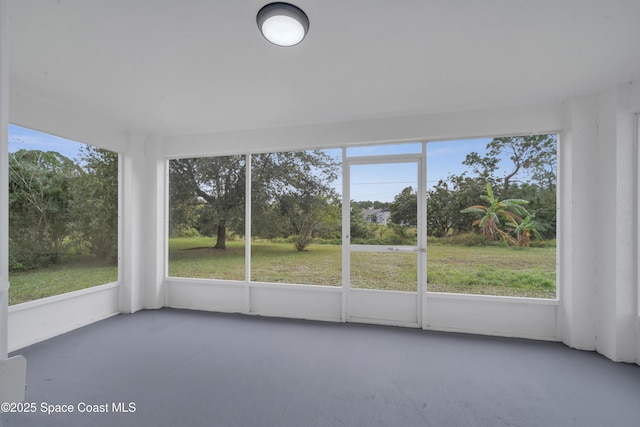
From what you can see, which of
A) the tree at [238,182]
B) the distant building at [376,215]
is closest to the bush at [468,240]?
the distant building at [376,215]

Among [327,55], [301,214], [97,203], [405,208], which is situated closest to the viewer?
[327,55]

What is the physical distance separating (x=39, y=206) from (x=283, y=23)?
3461 mm

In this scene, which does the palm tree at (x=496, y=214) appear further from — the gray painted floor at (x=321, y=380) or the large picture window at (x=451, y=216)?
the gray painted floor at (x=321, y=380)

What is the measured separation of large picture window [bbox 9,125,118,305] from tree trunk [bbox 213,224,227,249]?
1751 mm

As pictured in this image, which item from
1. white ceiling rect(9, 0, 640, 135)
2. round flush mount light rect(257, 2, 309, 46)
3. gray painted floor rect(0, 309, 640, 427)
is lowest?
A: gray painted floor rect(0, 309, 640, 427)

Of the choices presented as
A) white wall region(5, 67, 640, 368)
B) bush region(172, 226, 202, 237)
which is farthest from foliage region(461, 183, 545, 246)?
bush region(172, 226, 202, 237)

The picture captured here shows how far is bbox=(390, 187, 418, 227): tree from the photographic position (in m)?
3.74

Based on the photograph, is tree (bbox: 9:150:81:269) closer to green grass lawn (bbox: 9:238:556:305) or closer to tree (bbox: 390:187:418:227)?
green grass lawn (bbox: 9:238:556:305)

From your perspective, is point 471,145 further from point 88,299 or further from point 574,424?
point 88,299

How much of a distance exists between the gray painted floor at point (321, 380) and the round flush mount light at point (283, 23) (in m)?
2.49

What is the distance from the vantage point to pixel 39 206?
3371 millimetres

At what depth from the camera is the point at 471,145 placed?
4098 millimetres

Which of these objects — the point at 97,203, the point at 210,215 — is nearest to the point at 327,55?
the point at 97,203

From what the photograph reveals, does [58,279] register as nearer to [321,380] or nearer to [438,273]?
[321,380]
